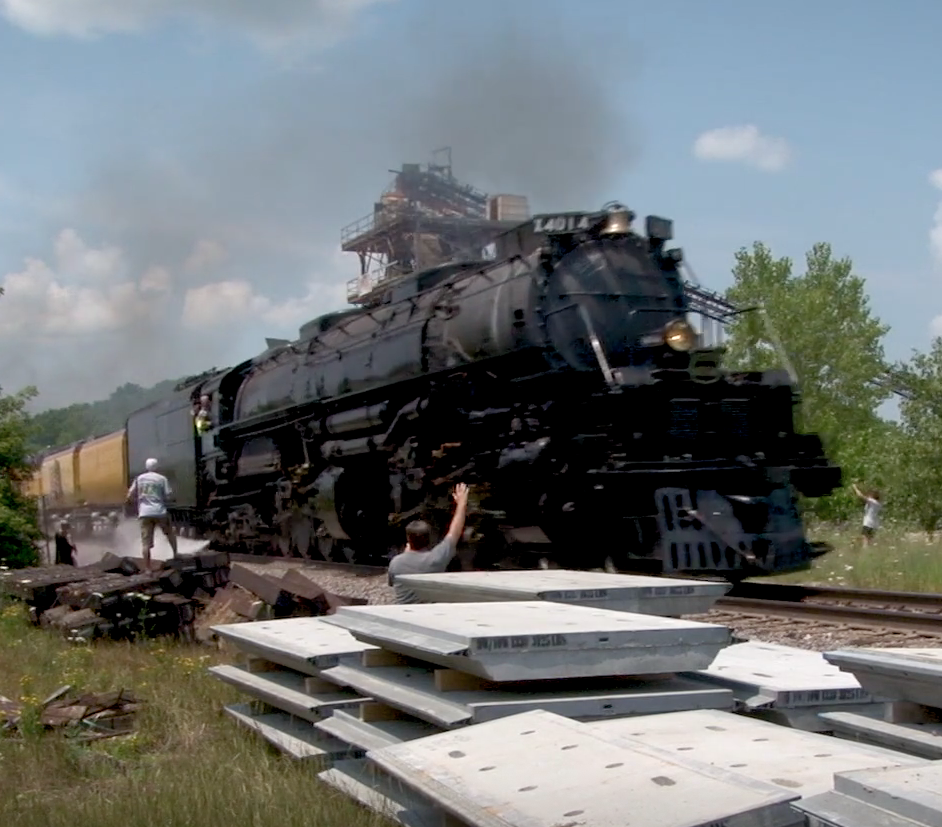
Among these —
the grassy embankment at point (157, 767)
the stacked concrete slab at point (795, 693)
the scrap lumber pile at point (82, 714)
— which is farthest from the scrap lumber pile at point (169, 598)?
the stacked concrete slab at point (795, 693)

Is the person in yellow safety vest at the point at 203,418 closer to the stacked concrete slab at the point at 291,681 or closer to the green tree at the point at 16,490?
the green tree at the point at 16,490

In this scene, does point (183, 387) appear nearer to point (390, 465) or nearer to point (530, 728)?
point (390, 465)

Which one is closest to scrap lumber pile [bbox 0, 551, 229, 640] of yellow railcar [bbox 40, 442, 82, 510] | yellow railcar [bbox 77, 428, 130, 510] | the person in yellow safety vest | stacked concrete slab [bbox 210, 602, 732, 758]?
stacked concrete slab [bbox 210, 602, 732, 758]

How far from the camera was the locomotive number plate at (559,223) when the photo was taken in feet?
40.1

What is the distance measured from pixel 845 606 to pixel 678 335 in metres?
3.46

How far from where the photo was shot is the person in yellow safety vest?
21.0 m

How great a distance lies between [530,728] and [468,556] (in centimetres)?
881

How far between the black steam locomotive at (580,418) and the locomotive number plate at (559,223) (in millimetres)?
14

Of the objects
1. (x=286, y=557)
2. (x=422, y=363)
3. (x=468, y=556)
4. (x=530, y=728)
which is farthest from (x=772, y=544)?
(x=286, y=557)

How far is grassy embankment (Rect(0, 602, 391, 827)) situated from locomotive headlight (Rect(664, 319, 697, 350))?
5.66m

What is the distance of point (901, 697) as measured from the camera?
3363mm

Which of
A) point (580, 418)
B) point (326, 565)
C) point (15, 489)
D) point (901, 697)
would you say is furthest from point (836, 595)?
point (15, 489)

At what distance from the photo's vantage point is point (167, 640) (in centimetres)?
922

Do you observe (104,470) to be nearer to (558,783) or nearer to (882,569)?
(882,569)
